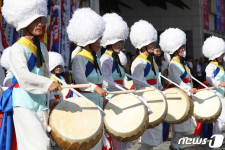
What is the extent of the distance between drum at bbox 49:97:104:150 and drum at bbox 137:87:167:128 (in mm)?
1615

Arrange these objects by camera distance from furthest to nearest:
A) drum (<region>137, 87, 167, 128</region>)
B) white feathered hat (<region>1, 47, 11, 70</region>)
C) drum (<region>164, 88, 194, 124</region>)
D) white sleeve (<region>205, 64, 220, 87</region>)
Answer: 1. white sleeve (<region>205, 64, 220, 87</region>)
2. white feathered hat (<region>1, 47, 11, 70</region>)
3. drum (<region>164, 88, 194, 124</region>)
4. drum (<region>137, 87, 167, 128</region>)

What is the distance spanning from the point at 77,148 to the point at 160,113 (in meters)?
1.89

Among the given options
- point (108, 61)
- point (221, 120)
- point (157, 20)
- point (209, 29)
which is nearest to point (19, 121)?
point (108, 61)

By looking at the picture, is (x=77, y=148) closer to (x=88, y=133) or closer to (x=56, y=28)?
(x=88, y=133)

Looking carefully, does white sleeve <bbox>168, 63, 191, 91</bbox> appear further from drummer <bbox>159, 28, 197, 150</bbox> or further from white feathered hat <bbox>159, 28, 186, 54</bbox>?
white feathered hat <bbox>159, 28, 186, 54</bbox>

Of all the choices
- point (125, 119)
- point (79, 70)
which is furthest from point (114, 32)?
point (125, 119)

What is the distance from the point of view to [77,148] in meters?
4.00

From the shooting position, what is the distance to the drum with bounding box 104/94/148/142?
15.8 ft

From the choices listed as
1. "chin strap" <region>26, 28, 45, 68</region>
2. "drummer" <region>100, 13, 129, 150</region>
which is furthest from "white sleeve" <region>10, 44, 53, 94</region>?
"drummer" <region>100, 13, 129, 150</region>

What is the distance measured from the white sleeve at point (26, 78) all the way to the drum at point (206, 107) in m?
3.76

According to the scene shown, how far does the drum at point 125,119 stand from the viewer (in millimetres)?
4812

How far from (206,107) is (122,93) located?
2336mm

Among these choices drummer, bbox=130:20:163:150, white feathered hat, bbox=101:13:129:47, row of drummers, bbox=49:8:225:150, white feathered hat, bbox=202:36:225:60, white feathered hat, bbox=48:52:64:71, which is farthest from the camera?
white feathered hat, bbox=202:36:225:60

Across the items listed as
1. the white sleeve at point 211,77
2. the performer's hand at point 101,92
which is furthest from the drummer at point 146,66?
the performer's hand at point 101,92
